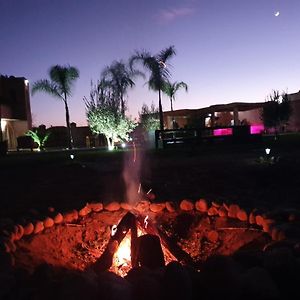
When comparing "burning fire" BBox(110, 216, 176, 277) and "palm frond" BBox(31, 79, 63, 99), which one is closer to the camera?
"burning fire" BBox(110, 216, 176, 277)

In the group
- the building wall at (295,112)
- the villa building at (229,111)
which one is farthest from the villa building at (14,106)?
the building wall at (295,112)

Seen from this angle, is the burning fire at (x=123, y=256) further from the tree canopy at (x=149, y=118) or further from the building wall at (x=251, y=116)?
the building wall at (x=251, y=116)

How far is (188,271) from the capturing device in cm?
313

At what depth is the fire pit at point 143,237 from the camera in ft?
14.0

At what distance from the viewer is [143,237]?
4324 mm

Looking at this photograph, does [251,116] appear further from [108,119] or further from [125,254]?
[125,254]

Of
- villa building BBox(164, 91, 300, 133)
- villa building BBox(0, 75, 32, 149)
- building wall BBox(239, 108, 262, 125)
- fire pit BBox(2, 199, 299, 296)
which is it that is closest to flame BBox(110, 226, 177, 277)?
fire pit BBox(2, 199, 299, 296)

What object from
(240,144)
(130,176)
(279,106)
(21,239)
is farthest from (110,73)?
(21,239)

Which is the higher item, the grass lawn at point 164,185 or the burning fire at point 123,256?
the grass lawn at point 164,185

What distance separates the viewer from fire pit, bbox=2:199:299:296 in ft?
14.0

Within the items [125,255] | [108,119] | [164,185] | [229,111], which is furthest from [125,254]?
[229,111]

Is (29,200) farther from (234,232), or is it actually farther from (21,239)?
(234,232)

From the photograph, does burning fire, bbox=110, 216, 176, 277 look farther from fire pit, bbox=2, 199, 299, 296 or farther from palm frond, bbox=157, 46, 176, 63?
palm frond, bbox=157, 46, 176, 63

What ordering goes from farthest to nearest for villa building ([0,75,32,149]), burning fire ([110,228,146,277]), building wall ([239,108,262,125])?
building wall ([239,108,262,125]) → villa building ([0,75,32,149]) → burning fire ([110,228,146,277])
